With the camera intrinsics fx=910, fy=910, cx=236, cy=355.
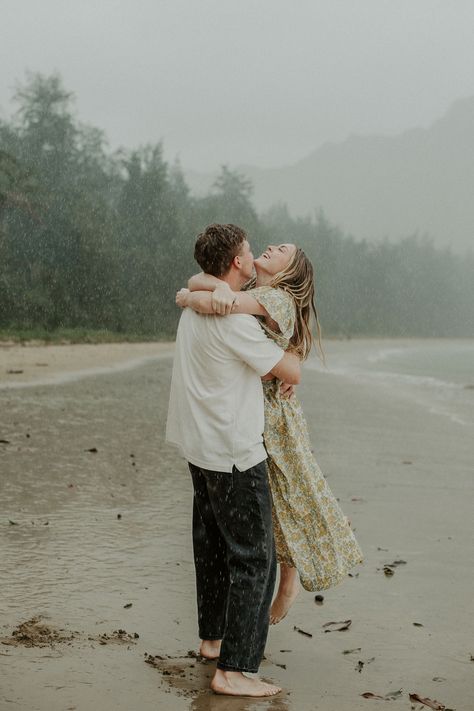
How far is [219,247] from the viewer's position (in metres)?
3.38

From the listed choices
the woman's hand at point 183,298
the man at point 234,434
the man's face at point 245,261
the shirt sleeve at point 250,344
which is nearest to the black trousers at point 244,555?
the man at point 234,434

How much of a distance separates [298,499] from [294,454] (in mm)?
198

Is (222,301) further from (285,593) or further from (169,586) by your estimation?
(169,586)

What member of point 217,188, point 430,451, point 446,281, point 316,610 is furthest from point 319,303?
point 316,610

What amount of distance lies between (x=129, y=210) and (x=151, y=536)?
154 ft

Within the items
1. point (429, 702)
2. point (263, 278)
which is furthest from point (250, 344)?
point (429, 702)

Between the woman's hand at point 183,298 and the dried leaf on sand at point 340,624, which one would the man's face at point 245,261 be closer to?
the woman's hand at point 183,298

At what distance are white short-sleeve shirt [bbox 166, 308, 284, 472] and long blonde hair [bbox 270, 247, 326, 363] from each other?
0.81 ft

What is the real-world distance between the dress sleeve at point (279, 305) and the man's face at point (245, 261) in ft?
0.23

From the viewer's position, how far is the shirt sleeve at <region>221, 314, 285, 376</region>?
10.8ft

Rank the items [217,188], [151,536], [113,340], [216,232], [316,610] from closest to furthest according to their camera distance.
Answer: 1. [216,232]
2. [316,610]
3. [151,536]
4. [113,340]
5. [217,188]

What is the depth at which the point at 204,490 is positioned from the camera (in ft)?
11.7

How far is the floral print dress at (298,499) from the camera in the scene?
352 cm

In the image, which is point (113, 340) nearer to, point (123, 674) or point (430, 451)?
point (430, 451)
